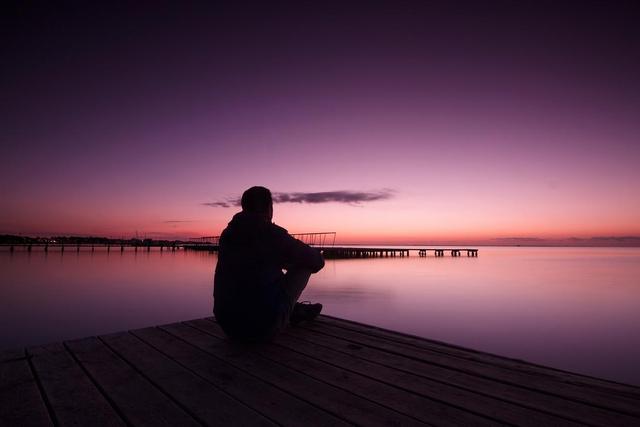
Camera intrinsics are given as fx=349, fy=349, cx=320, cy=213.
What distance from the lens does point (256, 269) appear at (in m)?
3.08

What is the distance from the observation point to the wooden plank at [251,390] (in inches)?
81.7

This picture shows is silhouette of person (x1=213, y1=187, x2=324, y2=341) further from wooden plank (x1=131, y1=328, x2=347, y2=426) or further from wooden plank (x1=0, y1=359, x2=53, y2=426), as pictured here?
wooden plank (x1=0, y1=359, x2=53, y2=426)

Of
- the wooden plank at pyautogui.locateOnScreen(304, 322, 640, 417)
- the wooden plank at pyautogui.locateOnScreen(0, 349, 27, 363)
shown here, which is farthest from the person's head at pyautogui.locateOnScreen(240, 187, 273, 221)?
the wooden plank at pyautogui.locateOnScreen(0, 349, 27, 363)

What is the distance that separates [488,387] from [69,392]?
9.88 ft

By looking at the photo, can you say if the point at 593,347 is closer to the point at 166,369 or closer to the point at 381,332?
the point at 381,332

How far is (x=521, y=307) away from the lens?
13.6 m

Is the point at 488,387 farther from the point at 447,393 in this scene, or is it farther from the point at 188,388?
the point at 188,388

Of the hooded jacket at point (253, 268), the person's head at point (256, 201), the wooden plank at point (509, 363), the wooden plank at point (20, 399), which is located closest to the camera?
the wooden plank at point (20, 399)

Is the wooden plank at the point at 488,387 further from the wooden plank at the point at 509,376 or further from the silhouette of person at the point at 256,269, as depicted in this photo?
the silhouette of person at the point at 256,269

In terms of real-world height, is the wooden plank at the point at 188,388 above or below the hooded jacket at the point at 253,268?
below

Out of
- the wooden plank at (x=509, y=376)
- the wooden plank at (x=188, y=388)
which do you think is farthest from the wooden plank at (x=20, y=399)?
the wooden plank at (x=509, y=376)

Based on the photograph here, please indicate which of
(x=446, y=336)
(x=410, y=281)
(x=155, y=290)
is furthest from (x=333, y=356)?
(x=410, y=281)

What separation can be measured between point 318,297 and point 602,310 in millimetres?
10950

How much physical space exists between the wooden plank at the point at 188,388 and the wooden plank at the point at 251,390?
0.06 metres
